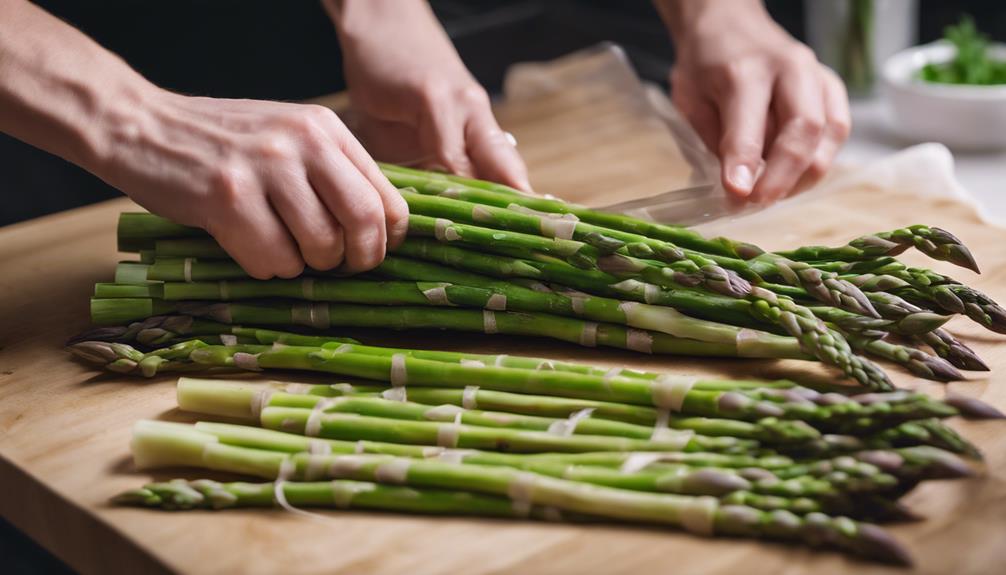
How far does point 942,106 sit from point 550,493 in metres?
2.19

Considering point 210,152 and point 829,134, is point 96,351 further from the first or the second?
point 829,134

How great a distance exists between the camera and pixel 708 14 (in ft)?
8.18

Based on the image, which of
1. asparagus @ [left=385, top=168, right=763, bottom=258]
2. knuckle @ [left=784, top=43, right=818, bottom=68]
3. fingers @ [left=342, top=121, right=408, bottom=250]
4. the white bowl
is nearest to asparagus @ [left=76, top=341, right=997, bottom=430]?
fingers @ [left=342, top=121, right=408, bottom=250]

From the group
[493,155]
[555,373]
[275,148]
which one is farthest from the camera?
[493,155]

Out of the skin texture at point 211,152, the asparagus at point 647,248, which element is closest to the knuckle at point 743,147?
the asparagus at point 647,248

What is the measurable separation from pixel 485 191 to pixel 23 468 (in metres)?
0.87

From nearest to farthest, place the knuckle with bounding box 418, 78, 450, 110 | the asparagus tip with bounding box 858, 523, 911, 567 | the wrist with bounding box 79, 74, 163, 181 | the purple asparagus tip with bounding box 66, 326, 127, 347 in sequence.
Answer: the asparagus tip with bounding box 858, 523, 911, 567 → the wrist with bounding box 79, 74, 163, 181 → the purple asparagus tip with bounding box 66, 326, 127, 347 → the knuckle with bounding box 418, 78, 450, 110

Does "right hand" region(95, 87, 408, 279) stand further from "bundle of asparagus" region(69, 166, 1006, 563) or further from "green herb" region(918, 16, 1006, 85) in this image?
Answer: "green herb" region(918, 16, 1006, 85)

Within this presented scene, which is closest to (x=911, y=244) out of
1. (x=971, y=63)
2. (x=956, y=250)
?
(x=956, y=250)

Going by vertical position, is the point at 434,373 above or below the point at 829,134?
below

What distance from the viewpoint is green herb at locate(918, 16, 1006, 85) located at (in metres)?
3.14

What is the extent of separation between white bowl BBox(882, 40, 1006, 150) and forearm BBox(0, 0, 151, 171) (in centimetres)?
221

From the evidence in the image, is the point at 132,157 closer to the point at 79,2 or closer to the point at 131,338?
the point at 131,338

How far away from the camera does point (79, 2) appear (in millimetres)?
3129
